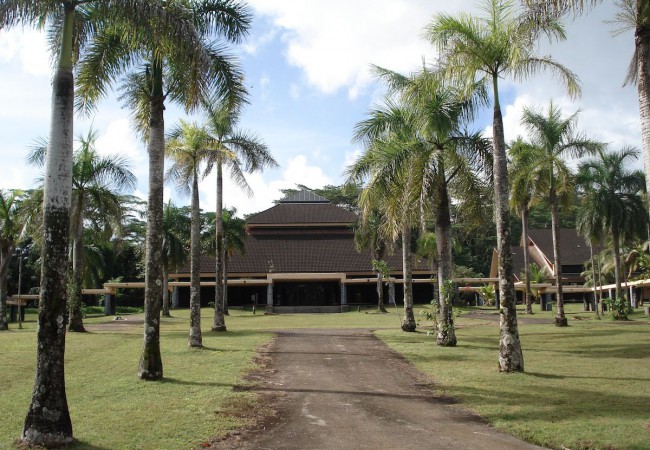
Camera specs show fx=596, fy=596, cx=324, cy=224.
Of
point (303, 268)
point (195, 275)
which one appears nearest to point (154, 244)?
point (195, 275)

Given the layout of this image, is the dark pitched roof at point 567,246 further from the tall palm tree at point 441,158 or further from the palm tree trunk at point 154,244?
the palm tree trunk at point 154,244

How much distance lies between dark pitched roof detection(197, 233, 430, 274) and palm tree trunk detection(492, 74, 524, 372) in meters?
32.5

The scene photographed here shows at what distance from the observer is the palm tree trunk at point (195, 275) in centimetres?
1895

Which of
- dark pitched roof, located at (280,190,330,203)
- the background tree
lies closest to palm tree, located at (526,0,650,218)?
A: the background tree

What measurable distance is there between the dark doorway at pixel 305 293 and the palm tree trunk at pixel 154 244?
34640mm

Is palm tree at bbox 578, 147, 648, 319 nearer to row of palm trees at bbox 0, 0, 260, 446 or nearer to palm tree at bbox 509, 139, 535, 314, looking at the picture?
palm tree at bbox 509, 139, 535, 314

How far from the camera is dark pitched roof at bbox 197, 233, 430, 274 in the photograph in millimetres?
47281

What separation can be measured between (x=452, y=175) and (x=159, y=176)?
948cm

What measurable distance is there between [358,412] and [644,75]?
717cm

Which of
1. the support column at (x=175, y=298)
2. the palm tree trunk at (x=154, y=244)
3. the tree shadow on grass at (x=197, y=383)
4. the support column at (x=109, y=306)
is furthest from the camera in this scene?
the support column at (x=175, y=298)

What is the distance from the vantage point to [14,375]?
13.4 meters

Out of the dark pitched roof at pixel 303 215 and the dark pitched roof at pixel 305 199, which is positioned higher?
the dark pitched roof at pixel 305 199

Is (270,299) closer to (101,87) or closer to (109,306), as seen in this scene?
(109,306)

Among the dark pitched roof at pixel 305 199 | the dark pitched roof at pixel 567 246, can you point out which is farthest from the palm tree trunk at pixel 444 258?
the dark pitched roof at pixel 567 246
